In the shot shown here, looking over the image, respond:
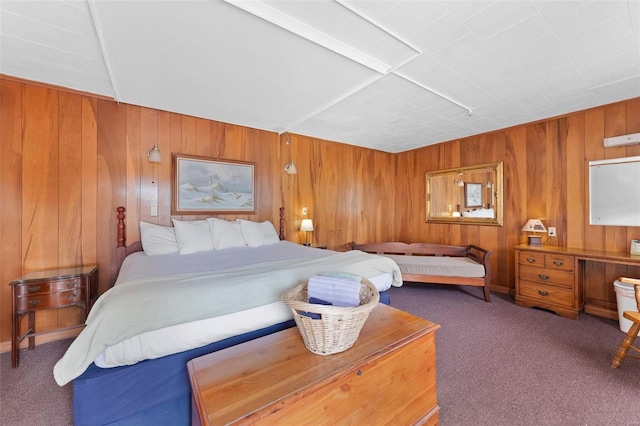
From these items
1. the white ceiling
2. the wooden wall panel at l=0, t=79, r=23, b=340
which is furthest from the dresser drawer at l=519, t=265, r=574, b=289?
the wooden wall panel at l=0, t=79, r=23, b=340

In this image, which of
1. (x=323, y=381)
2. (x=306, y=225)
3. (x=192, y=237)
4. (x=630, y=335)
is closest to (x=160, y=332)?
(x=323, y=381)

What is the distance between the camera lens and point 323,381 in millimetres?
1038

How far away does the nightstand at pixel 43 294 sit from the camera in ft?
6.86

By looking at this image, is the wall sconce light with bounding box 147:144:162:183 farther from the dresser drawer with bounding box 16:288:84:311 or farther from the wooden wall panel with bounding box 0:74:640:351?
the dresser drawer with bounding box 16:288:84:311

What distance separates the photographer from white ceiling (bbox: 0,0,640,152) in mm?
1614

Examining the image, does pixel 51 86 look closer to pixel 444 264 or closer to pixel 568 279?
pixel 444 264

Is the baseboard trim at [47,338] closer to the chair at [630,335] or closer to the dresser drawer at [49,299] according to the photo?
the dresser drawer at [49,299]

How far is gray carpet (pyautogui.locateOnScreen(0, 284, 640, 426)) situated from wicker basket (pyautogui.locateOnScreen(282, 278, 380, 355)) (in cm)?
95

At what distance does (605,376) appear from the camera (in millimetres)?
1880

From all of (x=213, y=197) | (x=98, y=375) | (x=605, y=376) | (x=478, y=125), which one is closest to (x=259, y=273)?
(x=98, y=375)

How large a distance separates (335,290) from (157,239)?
234 cm

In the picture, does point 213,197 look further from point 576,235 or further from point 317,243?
point 576,235

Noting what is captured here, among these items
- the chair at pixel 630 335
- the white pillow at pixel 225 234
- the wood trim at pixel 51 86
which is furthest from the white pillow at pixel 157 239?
the chair at pixel 630 335

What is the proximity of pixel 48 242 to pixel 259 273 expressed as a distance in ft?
8.20
